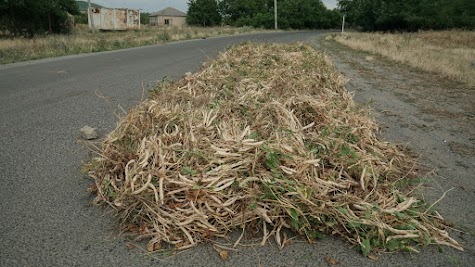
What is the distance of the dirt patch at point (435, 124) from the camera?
2.93 m

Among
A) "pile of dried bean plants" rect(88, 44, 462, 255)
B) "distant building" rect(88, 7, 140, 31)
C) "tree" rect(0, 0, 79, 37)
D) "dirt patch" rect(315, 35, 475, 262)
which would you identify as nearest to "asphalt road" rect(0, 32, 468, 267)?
"pile of dried bean plants" rect(88, 44, 462, 255)

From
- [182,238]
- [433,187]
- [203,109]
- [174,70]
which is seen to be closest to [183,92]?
[203,109]

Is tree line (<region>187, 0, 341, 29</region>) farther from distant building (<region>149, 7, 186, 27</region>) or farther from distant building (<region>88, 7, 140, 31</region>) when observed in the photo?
distant building (<region>88, 7, 140, 31</region>)

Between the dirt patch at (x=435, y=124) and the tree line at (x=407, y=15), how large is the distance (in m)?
33.3

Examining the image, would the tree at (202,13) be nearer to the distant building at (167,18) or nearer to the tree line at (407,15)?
the distant building at (167,18)

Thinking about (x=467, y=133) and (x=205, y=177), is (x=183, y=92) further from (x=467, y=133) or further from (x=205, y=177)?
(x=467, y=133)

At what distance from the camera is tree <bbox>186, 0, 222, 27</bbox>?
64.9 metres

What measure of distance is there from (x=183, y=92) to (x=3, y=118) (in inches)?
102

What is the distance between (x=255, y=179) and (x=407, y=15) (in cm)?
4750

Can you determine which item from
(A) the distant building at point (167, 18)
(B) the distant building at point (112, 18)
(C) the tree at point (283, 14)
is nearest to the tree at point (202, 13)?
(C) the tree at point (283, 14)

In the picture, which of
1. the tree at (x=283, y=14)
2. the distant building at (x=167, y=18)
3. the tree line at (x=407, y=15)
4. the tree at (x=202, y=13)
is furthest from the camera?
the distant building at (x=167, y=18)

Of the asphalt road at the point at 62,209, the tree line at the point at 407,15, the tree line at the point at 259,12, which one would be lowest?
the asphalt road at the point at 62,209

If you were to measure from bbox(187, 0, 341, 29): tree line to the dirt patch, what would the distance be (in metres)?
51.8

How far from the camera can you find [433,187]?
3.11 metres
